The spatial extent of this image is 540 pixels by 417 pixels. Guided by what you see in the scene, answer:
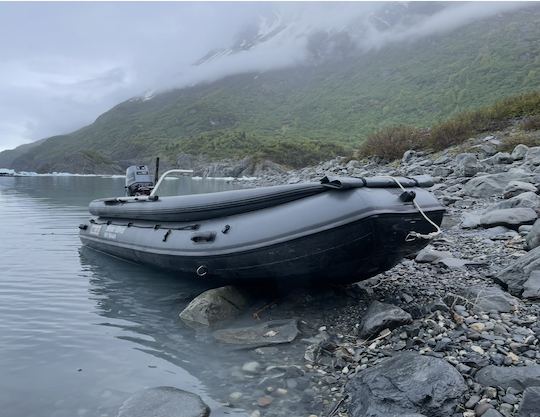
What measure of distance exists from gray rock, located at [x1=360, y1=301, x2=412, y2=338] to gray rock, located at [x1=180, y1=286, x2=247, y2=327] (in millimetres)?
1850

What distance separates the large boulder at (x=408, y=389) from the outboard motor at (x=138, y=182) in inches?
333

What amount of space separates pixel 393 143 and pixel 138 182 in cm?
1830

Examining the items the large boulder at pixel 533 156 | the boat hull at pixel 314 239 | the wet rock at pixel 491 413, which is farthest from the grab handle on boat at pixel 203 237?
the large boulder at pixel 533 156

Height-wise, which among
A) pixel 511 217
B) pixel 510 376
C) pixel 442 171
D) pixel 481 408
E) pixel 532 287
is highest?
pixel 442 171

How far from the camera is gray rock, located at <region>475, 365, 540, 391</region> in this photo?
11.5 feet

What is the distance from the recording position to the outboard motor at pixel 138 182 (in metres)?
11.4

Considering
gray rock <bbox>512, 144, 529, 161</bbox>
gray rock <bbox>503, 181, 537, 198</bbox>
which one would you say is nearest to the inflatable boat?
gray rock <bbox>503, 181, 537, 198</bbox>

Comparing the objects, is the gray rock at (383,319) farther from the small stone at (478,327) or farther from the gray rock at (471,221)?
the gray rock at (471,221)

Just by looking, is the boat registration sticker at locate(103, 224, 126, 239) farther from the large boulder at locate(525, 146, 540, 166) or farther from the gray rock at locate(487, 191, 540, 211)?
the large boulder at locate(525, 146, 540, 166)

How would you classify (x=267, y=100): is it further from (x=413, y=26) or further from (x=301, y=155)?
(x=301, y=155)

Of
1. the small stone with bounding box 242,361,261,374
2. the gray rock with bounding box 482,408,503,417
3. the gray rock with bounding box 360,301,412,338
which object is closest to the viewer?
the gray rock with bounding box 482,408,503,417

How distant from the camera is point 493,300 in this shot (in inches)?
194

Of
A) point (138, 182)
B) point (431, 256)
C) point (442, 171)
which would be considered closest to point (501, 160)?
point (442, 171)

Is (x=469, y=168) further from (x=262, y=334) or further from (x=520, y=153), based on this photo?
(x=262, y=334)
